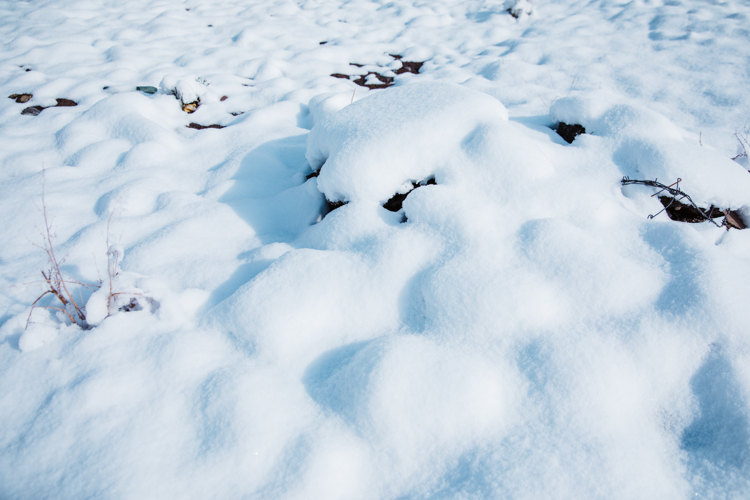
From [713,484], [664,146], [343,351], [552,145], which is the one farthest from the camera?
[552,145]

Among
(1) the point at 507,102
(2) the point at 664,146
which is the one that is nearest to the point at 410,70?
(1) the point at 507,102

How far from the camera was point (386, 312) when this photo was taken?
162 cm

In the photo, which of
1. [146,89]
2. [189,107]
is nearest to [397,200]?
[189,107]

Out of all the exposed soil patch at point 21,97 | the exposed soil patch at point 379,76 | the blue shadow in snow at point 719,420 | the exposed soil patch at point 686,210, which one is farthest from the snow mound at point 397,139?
the exposed soil patch at point 21,97

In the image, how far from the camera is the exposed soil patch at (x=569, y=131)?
240cm

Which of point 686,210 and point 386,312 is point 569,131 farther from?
point 386,312

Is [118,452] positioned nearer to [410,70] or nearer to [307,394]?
[307,394]

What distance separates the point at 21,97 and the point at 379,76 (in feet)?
12.5

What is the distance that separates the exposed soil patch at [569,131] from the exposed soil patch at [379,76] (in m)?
2.48

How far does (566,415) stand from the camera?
4.07 ft

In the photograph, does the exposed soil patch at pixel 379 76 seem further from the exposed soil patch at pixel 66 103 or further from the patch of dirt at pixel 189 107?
the exposed soil patch at pixel 66 103

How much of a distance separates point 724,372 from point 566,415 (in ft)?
1.84

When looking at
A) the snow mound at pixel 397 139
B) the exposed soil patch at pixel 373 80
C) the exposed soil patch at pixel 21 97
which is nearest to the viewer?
the snow mound at pixel 397 139

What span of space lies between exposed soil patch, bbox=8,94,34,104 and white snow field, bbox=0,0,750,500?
3.78 feet
